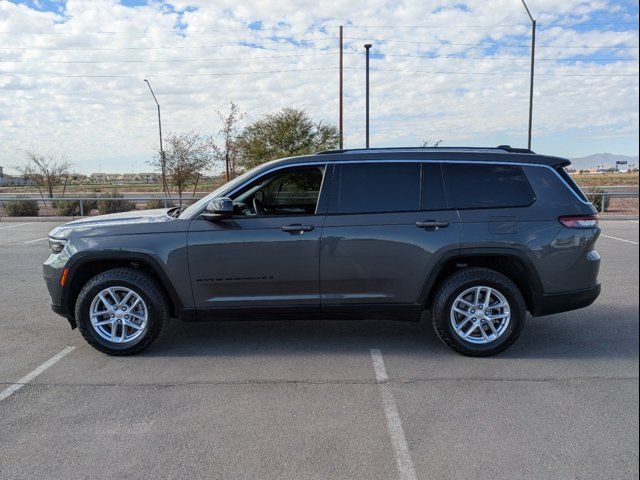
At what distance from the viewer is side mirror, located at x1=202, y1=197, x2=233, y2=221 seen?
444 centimetres

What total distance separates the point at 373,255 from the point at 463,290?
2.88ft

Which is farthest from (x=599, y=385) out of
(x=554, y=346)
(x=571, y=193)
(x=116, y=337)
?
(x=116, y=337)

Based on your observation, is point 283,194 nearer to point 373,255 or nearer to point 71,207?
point 373,255

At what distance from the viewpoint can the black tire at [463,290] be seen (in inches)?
179

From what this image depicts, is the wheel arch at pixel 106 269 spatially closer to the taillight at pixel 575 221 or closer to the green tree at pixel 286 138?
the taillight at pixel 575 221

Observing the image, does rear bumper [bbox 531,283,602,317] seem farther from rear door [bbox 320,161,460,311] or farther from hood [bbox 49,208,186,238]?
hood [bbox 49,208,186,238]

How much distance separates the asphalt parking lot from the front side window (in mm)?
1321

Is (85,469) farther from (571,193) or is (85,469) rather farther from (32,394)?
(571,193)

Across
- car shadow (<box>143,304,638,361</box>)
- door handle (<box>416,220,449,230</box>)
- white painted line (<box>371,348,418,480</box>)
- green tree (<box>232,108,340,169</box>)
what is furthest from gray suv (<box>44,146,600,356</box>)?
green tree (<box>232,108,340,169</box>)

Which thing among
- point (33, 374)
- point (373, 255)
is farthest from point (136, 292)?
point (373, 255)

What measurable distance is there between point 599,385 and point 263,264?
2946 millimetres

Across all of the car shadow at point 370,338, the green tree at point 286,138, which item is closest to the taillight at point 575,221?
the car shadow at point 370,338

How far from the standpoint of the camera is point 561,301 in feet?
15.1

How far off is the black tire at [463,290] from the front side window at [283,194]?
1.43 m
